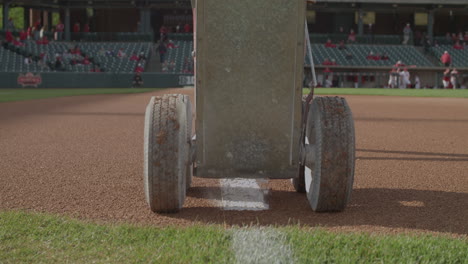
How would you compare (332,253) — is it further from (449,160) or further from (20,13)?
(20,13)

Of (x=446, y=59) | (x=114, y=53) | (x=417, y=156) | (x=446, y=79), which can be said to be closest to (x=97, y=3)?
(x=114, y=53)

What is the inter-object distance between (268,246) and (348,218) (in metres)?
1.00

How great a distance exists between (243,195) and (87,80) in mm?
28884

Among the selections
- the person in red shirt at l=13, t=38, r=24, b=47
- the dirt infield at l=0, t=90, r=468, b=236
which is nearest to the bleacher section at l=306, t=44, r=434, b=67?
the person in red shirt at l=13, t=38, r=24, b=47

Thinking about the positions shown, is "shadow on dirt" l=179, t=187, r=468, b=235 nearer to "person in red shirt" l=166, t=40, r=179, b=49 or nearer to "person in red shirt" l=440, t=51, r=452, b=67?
"person in red shirt" l=440, t=51, r=452, b=67

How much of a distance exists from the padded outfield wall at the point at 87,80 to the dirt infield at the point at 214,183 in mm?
21797

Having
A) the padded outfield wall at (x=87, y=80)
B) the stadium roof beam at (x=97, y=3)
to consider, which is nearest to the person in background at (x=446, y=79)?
the padded outfield wall at (x=87, y=80)

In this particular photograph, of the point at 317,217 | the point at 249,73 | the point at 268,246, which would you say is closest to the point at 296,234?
the point at 268,246

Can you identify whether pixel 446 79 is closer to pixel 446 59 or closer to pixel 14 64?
pixel 446 59

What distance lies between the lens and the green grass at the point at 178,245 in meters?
2.91

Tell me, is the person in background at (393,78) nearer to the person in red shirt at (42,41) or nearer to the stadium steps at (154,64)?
the stadium steps at (154,64)

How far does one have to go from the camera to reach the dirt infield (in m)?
3.95

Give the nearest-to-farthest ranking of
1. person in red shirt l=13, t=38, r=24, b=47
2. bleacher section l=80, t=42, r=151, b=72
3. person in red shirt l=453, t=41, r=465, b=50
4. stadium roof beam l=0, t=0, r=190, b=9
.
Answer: bleacher section l=80, t=42, r=151, b=72
person in red shirt l=13, t=38, r=24, b=47
person in red shirt l=453, t=41, r=465, b=50
stadium roof beam l=0, t=0, r=190, b=9

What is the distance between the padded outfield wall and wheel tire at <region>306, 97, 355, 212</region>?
29.2 meters
